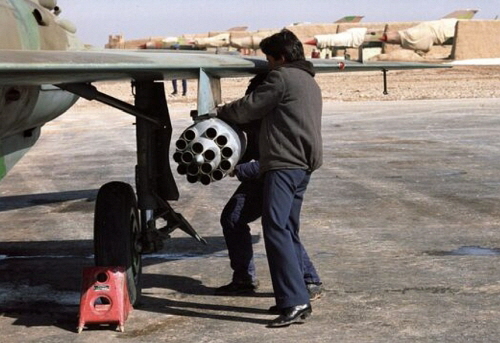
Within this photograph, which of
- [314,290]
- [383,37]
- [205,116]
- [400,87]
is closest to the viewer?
[205,116]

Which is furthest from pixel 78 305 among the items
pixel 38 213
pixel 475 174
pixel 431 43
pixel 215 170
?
pixel 431 43

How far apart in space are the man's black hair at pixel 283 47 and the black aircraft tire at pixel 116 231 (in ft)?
5.00

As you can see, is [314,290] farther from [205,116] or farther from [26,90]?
[26,90]

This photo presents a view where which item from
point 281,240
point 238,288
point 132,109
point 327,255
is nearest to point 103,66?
point 132,109

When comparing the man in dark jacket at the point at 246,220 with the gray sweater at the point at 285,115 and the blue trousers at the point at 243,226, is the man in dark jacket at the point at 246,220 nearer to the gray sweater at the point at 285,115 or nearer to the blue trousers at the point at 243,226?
the blue trousers at the point at 243,226

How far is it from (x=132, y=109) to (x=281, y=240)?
5.11 ft

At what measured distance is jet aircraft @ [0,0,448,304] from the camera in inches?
245

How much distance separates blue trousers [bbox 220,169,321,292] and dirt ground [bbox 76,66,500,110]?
22781 millimetres

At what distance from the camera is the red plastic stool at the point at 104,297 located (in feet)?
22.5

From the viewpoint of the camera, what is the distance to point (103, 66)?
19.9ft

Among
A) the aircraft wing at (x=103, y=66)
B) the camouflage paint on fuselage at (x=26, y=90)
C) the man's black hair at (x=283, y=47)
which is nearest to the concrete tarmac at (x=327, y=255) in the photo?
the camouflage paint on fuselage at (x=26, y=90)

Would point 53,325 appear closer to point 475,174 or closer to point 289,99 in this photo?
point 289,99

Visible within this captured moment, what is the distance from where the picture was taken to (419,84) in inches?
1837

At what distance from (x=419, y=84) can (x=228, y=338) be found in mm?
41216
